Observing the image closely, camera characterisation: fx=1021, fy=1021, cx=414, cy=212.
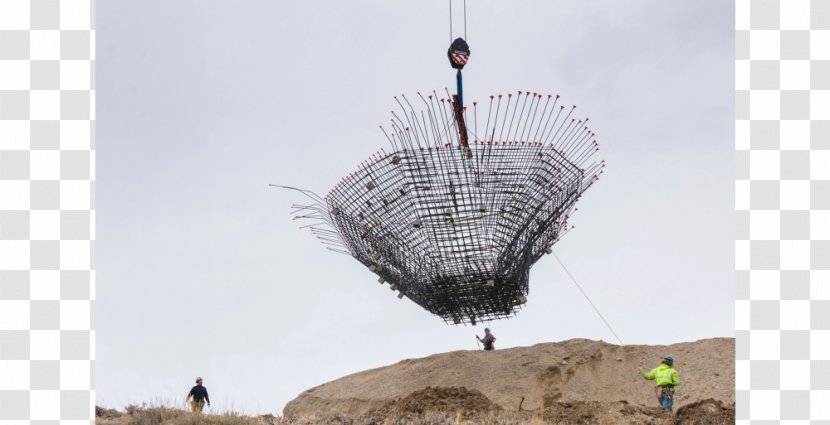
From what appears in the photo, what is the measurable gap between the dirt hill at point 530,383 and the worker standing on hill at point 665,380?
55 cm

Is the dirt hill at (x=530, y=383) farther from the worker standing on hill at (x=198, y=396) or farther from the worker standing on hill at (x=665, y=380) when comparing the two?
the worker standing on hill at (x=198, y=396)

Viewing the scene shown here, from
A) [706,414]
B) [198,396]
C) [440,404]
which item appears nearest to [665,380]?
[706,414]

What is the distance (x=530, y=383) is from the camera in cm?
2525

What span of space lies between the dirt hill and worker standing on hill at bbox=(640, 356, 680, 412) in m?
0.55

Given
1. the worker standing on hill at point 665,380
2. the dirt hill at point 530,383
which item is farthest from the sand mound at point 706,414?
the dirt hill at point 530,383

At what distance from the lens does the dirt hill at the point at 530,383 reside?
22688 millimetres

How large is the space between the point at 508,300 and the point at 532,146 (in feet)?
15.7

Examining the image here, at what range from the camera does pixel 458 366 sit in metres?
26.9

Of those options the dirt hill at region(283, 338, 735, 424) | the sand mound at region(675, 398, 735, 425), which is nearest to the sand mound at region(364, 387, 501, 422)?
the dirt hill at region(283, 338, 735, 424)

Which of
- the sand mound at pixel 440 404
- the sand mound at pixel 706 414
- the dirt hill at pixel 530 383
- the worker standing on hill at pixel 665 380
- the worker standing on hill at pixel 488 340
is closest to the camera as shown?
the sand mound at pixel 706 414

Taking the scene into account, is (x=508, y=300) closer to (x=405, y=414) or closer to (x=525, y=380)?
(x=525, y=380)

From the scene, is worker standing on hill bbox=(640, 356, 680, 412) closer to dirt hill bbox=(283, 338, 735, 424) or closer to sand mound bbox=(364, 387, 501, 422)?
dirt hill bbox=(283, 338, 735, 424)

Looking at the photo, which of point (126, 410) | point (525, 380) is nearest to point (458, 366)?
point (525, 380)

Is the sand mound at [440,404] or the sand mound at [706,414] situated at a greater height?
the sand mound at [440,404]
